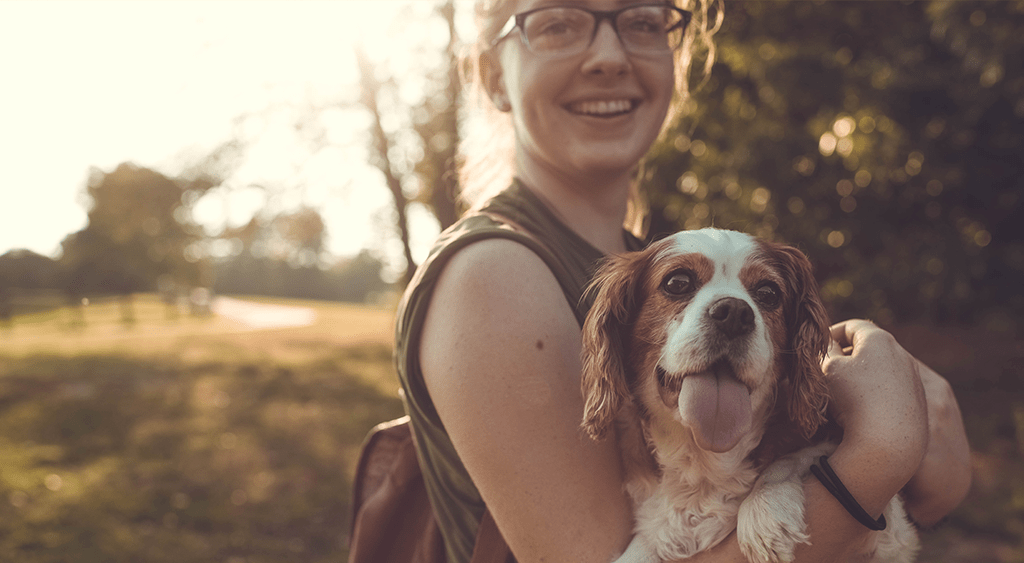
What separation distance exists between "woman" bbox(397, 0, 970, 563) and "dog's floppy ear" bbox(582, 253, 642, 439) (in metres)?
0.06

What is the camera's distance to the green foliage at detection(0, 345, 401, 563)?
6.51 m

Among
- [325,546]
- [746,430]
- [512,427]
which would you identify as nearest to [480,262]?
[512,427]

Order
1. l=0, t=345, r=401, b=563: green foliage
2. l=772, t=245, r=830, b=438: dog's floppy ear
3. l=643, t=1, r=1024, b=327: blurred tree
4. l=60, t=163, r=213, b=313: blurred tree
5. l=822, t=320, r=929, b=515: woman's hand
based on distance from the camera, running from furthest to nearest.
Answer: l=60, t=163, r=213, b=313: blurred tree, l=643, t=1, r=1024, b=327: blurred tree, l=0, t=345, r=401, b=563: green foliage, l=772, t=245, r=830, b=438: dog's floppy ear, l=822, t=320, r=929, b=515: woman's hand

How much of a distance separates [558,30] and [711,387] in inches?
45.5

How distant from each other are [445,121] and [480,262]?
1068 centimetres

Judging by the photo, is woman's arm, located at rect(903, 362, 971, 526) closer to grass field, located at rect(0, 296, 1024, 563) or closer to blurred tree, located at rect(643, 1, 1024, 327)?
grass field, located at rect(0, 296, 1024, 563)

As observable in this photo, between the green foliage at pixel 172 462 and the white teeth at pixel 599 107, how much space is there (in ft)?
18.9

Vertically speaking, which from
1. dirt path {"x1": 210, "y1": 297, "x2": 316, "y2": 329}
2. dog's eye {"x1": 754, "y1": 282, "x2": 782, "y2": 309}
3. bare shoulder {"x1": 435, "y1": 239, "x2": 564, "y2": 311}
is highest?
bare shoulder {"x1": 435, "y1": 239, "x2": 564, "y2": 311}

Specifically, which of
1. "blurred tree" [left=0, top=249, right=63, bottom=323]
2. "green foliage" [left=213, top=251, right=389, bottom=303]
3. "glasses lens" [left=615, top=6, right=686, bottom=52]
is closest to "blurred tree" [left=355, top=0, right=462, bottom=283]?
"blurred tree" [left=0, top=249, right=63, bottom=323]

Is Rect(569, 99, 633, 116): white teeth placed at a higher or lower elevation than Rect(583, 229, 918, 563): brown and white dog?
higher

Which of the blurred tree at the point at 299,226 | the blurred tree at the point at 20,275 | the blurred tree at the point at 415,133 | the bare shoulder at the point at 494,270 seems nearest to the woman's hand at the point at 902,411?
the bare shoulder at the point at 494,270

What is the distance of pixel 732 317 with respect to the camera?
1.66 meters

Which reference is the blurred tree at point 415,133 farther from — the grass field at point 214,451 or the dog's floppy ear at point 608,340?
the dog's floppy ear at point 608,340

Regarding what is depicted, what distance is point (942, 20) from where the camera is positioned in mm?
6609
